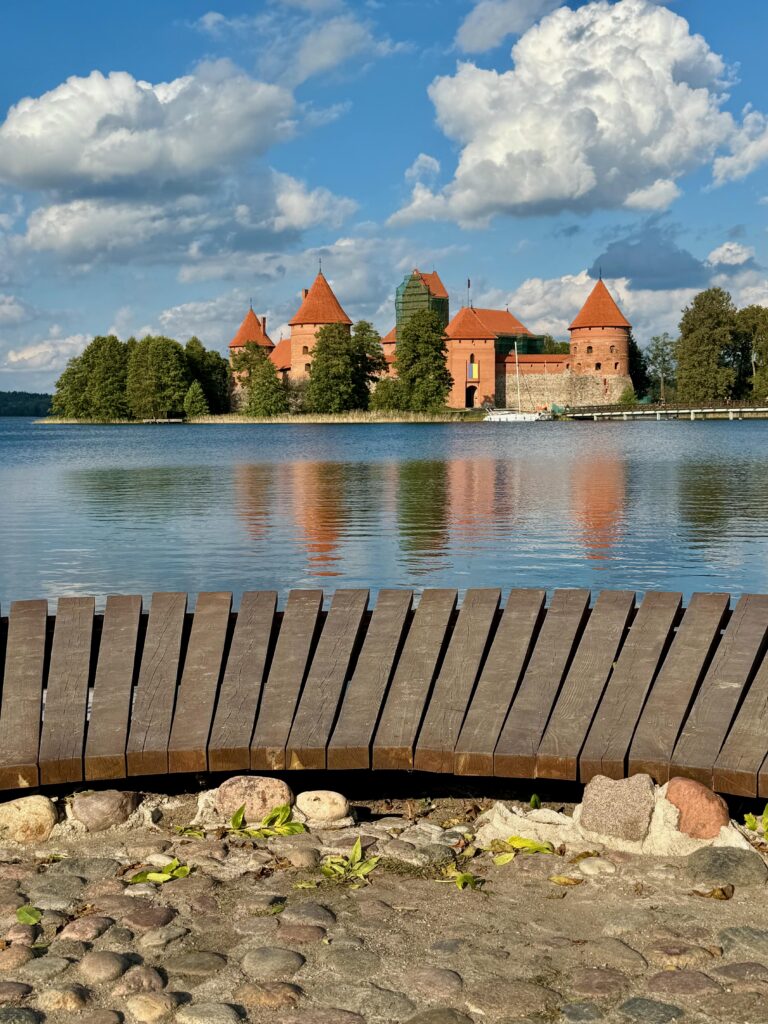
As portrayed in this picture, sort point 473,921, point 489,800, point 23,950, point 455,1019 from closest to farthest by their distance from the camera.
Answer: point 455,1019, point 23,950, point 473,921, point 489,800

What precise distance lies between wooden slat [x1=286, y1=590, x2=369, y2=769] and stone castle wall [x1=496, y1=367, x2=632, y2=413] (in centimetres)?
9359

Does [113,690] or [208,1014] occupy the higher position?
[113,690]

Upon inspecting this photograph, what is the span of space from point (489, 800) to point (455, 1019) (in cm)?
166

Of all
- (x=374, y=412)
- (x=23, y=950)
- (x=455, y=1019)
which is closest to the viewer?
(x=455, y=1019)

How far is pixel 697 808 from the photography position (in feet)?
11.4

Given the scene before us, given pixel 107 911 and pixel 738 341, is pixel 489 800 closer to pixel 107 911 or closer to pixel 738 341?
pixel 107 911

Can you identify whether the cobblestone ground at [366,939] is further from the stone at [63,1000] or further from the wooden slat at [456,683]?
the wooden slat at [456,683]

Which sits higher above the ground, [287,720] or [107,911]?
[287,720]

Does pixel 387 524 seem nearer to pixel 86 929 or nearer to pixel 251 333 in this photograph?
pixel 86 929

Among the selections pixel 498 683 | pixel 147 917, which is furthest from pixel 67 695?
pixel 498 683

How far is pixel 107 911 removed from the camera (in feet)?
10.2

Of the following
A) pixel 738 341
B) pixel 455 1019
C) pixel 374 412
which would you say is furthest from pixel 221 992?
pixel 738 341

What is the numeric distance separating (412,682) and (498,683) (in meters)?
0.29

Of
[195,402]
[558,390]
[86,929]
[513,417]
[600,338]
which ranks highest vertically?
[600,338]
